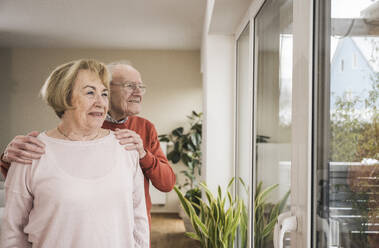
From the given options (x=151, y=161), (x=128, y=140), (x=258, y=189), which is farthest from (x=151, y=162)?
(x=258, y=189)

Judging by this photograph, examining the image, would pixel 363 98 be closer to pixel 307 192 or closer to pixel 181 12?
pixel 307 192

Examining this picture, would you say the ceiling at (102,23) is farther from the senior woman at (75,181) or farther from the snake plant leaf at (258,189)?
the senior woman at (75,181)

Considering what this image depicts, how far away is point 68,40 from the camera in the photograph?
4824 millimetres

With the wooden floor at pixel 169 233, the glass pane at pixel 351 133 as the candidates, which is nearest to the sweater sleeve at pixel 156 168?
the glass pane at pixel 351 133

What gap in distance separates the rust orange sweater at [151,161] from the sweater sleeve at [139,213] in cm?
5

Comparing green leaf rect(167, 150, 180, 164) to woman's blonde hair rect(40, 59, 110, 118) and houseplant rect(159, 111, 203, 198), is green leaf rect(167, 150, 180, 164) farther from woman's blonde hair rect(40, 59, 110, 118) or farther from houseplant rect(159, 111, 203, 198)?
woman's blonde hair rect(40, 59, 110, 118)

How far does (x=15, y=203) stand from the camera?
3.27 feet

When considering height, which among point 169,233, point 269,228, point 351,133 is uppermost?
point 351,133

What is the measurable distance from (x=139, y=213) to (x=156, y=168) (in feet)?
0.52

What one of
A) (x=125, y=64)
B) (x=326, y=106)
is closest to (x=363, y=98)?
(x=326, y=106)

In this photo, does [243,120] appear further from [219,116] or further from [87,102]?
[87,102]

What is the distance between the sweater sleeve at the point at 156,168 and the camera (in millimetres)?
1188

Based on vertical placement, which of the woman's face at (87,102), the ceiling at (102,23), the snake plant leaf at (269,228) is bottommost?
the snake plant leaf at (269,228)

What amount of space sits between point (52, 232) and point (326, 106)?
84cm
